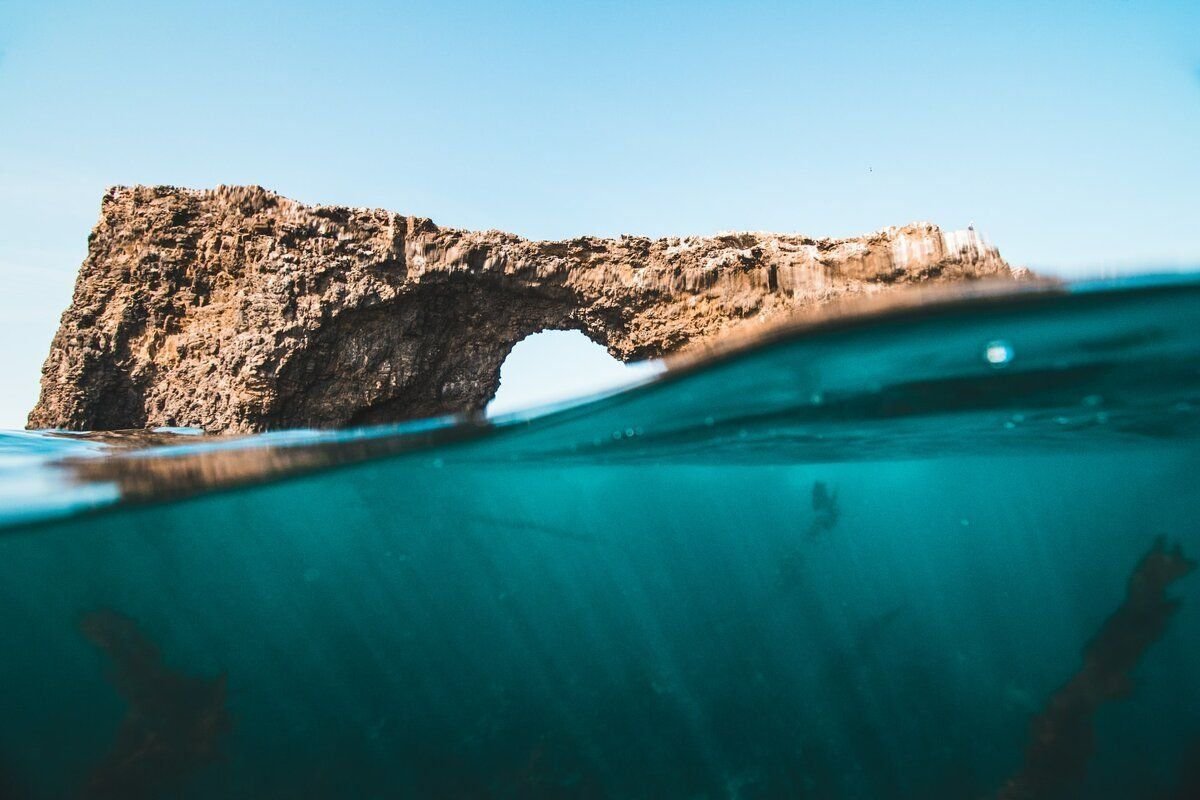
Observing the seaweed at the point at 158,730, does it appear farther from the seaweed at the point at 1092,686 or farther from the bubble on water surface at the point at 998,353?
the seaweed at the point at 1092,686

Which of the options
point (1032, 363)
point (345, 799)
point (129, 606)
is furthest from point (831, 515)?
point (129, 606)

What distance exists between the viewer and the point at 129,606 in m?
19.1

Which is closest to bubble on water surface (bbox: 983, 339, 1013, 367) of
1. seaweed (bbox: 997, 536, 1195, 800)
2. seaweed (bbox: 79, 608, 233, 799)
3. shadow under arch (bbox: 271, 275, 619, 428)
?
shadow under arch (bbox: 271, 275, 619, 428)

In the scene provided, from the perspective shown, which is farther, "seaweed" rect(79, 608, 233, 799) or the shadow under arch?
the shadow under arch

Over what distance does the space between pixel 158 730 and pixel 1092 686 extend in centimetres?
1396

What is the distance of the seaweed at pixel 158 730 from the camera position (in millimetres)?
9047

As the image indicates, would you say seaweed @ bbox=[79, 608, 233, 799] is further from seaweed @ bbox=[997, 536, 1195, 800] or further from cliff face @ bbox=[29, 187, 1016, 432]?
seaweed @ bbox=[997, 536, 1195, 800]

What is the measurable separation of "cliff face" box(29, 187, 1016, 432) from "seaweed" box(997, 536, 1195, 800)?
22.7 feet

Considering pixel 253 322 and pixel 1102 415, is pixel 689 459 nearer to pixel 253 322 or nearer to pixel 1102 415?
pixel 1102 415

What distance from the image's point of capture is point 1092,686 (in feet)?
33.2

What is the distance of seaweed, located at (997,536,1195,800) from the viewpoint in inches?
370

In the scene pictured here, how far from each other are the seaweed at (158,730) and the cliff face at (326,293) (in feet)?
13.9

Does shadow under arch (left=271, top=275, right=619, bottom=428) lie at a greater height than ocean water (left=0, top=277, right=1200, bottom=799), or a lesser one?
greater

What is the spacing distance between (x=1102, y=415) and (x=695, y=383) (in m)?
7.54
